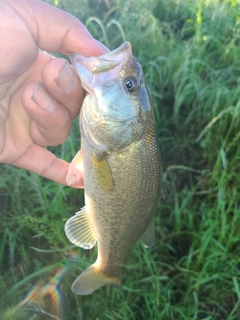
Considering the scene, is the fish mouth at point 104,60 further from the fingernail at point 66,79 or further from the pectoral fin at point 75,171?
the pectoral fin at point 75,171

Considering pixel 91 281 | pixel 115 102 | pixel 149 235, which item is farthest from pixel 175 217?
pixel 115 102

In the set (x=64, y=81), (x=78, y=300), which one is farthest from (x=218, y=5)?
(x=78, y=300)

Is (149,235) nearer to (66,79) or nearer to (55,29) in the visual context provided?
(66,79)

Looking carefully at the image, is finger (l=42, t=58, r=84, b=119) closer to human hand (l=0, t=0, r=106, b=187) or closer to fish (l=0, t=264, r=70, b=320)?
human hand (l=0, t=0, r=106, b=187)

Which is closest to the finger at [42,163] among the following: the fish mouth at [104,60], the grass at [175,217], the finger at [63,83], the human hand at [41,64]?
the human hand at [41,64]

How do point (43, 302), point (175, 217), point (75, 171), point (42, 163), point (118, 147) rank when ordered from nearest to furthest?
point (118, 147) → point (75, 171) → point (42, 163) → point (43, 302) → point (175, 217)
